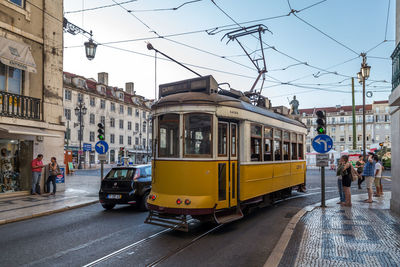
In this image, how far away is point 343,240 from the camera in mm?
6125

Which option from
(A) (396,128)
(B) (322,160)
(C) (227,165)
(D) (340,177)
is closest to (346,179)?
(D) (340,177)

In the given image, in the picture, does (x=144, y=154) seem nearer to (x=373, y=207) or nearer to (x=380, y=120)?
(x=373, y=207)

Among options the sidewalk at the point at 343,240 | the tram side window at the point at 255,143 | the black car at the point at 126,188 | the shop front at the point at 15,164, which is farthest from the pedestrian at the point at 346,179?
the shop front at the point at 15,164

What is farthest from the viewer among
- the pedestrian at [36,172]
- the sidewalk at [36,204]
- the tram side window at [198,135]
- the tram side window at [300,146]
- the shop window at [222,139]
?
the pedestrian at [36,172]

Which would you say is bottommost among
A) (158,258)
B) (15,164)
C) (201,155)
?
(158,258)

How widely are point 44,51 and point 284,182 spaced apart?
11.9 meters

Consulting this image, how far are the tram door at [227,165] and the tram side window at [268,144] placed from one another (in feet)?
5.32

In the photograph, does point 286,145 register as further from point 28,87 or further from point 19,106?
point 28,87

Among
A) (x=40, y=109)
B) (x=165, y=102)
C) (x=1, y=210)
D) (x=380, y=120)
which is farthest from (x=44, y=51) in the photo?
(x=380, y=120)

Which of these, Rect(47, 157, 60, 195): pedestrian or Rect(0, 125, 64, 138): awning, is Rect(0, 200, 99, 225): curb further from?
Rect(0, 125, 64, 138): awning

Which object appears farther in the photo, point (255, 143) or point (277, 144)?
point (277, 144)

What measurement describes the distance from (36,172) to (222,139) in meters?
9.55

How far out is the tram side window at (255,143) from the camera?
8094 mm

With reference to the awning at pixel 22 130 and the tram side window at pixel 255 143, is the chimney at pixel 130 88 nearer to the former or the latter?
the awning at pixel 22 130
